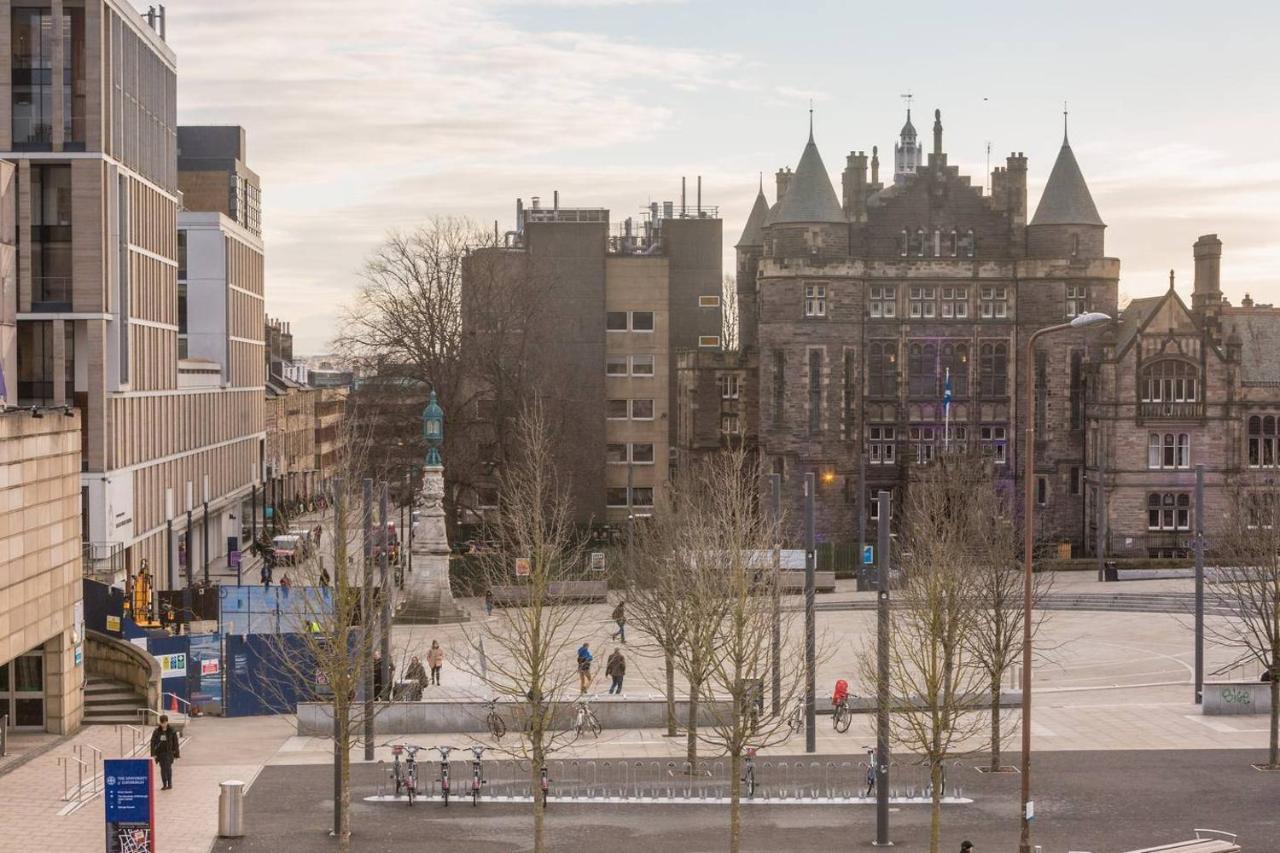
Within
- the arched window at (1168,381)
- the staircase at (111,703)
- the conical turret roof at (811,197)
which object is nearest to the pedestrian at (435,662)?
the staircase at (111,703)

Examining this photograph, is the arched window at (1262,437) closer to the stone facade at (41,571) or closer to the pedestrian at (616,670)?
the pedestrian at (616,670)

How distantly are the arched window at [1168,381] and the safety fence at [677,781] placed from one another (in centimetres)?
5703

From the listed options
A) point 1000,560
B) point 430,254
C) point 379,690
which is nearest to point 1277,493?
point 1000,560

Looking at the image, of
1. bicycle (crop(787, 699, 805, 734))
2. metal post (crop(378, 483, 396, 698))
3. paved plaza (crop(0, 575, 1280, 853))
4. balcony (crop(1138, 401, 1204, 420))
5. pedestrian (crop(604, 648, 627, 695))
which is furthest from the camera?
balcony (crop(1138, 401, 1204, 420))

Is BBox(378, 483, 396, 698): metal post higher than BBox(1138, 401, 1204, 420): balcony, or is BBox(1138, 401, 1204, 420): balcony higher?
BBox(1138, 401, 1204, 420): balcony

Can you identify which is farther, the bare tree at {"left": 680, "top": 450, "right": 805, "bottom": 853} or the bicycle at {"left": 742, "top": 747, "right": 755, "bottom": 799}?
the bicycle at {"left": 742, "top": 747, "right": 755, "bottom": 799}

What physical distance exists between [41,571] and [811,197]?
202 ft

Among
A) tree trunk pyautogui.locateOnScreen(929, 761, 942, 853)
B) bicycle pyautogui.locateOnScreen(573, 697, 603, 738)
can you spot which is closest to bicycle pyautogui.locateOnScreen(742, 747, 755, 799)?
tree trunk pyautogui.locateOnScreen(929, 761, 942, 853)

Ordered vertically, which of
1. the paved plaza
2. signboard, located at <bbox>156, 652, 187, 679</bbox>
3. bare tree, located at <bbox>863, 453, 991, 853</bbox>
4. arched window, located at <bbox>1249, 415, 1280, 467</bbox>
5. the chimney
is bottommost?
the paved plaza

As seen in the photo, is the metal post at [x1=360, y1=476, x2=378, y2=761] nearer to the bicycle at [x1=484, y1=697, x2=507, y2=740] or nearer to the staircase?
the bicycle at [x1=484, y1=697, x2=507, y2=740]

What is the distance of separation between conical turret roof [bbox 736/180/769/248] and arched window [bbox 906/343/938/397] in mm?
33646

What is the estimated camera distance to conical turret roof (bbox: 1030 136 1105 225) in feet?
308

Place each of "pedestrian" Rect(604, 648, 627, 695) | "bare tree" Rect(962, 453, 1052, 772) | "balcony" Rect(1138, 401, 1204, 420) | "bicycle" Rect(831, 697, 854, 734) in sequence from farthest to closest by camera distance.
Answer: "balcony" Rect(1138, 401, 1204, 420)
"pedestrian" Rect(604, 648, 627, 695)
"bicycle" Rect(831, 697, 854, 734)
"bare tree" Rect(962, 453, 1052, 772)

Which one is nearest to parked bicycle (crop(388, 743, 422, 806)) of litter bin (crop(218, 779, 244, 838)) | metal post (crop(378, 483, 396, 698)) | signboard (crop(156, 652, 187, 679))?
metal post (crop(378, 483, 396, 698))
